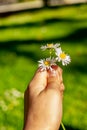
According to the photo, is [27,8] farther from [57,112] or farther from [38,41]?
[57,112]

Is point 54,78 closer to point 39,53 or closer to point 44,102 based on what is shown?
point 44,102

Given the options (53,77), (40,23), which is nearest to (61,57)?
(53,77)

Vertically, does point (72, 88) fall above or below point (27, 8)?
below

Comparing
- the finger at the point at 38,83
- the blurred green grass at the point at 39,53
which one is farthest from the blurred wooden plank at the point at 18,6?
the finger at the point at 38,83

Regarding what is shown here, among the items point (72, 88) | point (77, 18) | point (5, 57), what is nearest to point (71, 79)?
point (72, 88)

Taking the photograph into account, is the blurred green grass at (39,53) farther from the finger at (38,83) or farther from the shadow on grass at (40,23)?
the finger at (38,83)

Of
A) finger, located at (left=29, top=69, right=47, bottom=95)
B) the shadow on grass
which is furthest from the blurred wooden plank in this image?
finger, located at (left=29, top=69, right=47, bottom=95)
